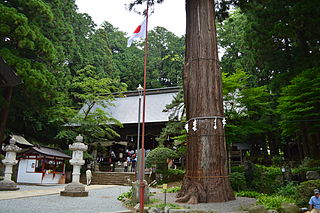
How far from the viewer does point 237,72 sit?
11.7 metres

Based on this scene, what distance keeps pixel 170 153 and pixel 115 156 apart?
8976 millimetres

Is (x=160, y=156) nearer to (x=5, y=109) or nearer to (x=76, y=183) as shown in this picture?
(x=76, y=183)

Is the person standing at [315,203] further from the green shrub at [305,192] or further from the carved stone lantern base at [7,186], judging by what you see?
the carved stone lantern base at [7,186]

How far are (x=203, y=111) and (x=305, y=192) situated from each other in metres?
3.00

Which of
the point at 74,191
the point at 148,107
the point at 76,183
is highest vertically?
the point at 148,107

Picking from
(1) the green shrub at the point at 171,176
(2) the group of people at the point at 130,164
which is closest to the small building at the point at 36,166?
(2) the group of people at the point at 130,164

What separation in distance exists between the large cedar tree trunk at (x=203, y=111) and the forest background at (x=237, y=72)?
277cm

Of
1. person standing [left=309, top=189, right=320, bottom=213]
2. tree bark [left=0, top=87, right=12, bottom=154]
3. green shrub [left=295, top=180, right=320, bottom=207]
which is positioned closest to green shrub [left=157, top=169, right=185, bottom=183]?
tree bark [left=0, top=87, right=12, bottom=154]

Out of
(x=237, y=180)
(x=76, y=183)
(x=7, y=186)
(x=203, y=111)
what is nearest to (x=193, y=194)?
(x=203, y=111)

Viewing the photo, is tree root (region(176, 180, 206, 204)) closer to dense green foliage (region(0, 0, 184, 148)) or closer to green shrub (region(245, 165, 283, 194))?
green shrub (region(245, 165, 283, 194))

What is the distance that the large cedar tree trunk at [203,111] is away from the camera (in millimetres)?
6492

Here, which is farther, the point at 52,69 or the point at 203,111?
the point at 52,69

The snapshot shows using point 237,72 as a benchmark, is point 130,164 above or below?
below

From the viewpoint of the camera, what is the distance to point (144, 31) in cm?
767
